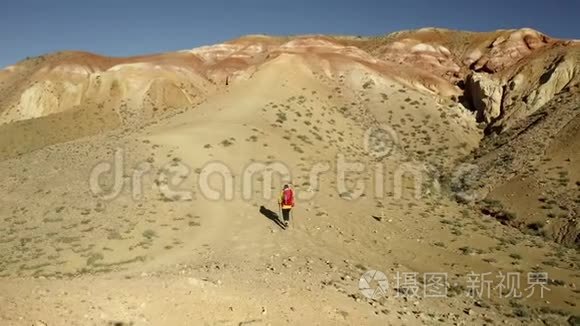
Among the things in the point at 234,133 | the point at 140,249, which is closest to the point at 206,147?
the point at 234,133

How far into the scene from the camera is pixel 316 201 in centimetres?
2639

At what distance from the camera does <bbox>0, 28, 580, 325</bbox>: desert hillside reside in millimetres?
14227

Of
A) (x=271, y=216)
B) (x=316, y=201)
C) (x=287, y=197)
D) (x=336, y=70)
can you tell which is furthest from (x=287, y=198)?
(x=336, y=70)

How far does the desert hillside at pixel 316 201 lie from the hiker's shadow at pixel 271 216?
0.35 feet

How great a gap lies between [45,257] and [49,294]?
7497mm

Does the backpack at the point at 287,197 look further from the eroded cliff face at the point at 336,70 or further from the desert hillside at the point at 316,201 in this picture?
the eroded cliff face at the point at 336,70

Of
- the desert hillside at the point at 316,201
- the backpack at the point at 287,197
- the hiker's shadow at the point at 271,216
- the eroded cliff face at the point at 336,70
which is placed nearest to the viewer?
the desert hillside at the point at 316,201

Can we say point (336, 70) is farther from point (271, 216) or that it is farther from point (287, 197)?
point (287, 197)

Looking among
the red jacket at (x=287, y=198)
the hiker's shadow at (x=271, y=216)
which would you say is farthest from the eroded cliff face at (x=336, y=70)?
the red jacket at (x=287, y=198)

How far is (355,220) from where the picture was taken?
81.9ft

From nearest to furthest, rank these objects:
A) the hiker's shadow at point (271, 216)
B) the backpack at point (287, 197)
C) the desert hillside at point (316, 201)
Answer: the desert hillside at point (316, 201) → the backpack at point (287, 197) → the hiker's shadow at point (271, 216)

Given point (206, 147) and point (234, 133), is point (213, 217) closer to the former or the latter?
point (206, 147)

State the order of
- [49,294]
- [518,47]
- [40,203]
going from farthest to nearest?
1. [518,47]
2. [40,203]
3. [49,294]

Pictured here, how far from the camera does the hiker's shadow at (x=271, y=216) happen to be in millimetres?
22323
